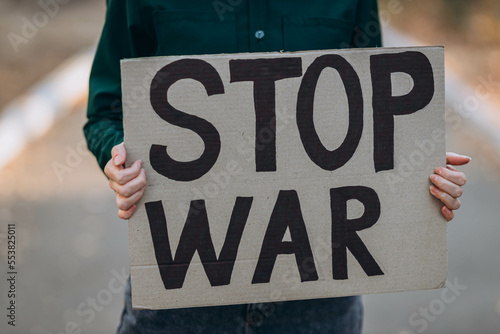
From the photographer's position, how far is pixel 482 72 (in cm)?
551

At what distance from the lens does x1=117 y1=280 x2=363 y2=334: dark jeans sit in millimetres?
→ 1354

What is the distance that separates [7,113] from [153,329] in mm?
4021

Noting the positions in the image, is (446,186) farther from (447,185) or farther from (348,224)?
(348,224)

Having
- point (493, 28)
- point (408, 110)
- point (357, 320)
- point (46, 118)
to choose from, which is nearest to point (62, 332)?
point (357, 320)

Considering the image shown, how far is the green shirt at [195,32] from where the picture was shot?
138cm

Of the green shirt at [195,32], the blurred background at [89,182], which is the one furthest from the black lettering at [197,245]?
the blurred background at [89,182]

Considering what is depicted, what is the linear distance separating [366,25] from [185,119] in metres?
0.61

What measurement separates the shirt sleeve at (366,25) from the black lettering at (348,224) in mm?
465

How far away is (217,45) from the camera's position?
1375 millimetres

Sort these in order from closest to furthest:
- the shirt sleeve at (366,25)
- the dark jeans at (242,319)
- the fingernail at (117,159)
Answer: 1. the fingernail at (117,159)
2. the dark jeans at (242,319)
3. the shirt sleeve at (366,25)

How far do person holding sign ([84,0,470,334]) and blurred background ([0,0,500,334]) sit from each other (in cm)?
156

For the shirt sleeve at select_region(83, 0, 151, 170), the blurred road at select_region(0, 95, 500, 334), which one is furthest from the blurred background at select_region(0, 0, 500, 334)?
the shirt sleeve at select_region(83, 0, 151, 170)

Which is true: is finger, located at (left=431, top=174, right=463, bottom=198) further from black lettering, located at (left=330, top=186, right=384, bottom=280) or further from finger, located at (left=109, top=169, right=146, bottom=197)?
finger, located at (left=109, top=169, right=146, bottom=197)

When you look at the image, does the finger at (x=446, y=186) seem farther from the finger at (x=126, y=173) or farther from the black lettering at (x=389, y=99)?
the finger at (x=126, y=173)
